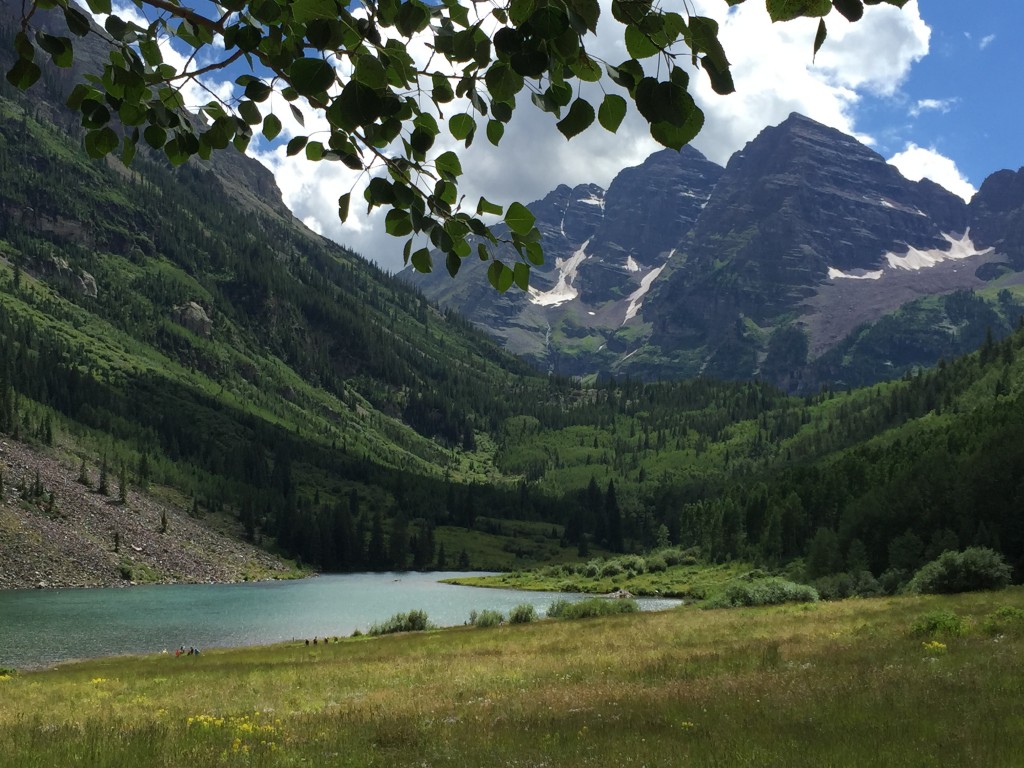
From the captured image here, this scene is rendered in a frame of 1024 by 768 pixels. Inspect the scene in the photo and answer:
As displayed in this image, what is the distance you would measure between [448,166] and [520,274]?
0.72m

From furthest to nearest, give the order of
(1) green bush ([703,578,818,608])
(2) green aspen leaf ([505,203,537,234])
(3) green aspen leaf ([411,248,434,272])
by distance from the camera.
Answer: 1. (1) green bush ([703,578,818,608])
2. (3) green aspen leaf ([411,248,434,272])
3. (2) green aspen leaf ([505,203,537,234])

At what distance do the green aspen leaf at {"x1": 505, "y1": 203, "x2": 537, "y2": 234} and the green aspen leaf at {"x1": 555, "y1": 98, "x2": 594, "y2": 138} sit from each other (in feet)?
1.28

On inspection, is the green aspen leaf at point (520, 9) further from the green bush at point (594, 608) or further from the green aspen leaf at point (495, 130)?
the green bush at point (594, 608)

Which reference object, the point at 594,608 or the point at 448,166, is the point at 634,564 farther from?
the point at 448,166

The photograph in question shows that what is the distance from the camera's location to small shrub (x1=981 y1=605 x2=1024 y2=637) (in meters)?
23.0

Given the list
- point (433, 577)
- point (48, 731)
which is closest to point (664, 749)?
point (48, 731)

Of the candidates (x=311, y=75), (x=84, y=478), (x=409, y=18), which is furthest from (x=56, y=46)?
(x=84, y=478)

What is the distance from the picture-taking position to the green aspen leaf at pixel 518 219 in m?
3.26

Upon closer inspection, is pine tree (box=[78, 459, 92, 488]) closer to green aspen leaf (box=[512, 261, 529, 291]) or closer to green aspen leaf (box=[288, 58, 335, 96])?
green aspen leaf (box=[512, 261, 529, 291])

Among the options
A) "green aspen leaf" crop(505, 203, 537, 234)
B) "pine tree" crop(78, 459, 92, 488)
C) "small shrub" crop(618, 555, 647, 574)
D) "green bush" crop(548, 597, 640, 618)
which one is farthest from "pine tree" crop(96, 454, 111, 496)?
"green aspen leaf" crop(505, 203, 537, 234)

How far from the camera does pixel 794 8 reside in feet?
7.82

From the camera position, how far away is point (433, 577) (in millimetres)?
182125

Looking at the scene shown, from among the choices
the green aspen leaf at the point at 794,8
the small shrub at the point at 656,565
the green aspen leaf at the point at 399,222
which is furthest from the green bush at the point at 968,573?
the small shrub at the point at 656,565

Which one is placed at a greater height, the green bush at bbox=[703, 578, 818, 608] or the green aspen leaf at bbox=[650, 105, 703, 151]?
the green aspen leaf at bbox=[650, 105, 703, 151]
